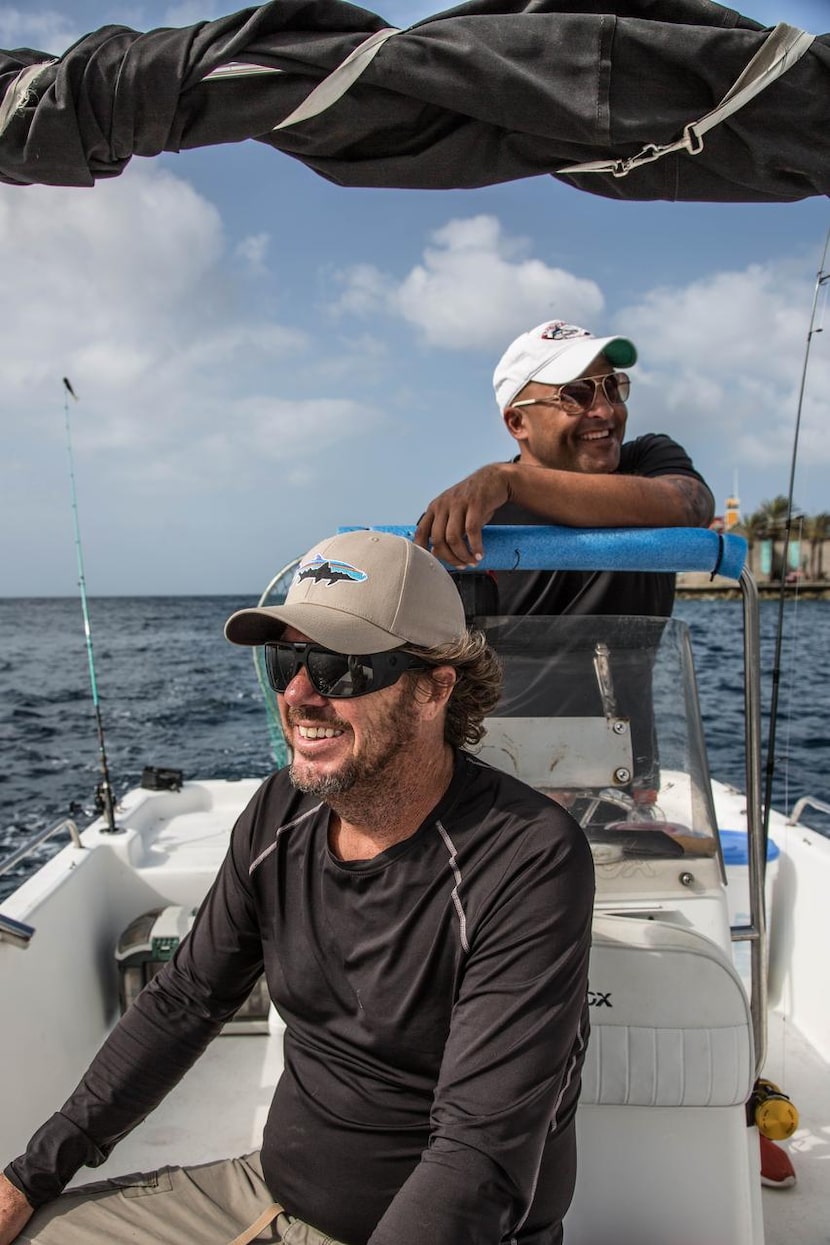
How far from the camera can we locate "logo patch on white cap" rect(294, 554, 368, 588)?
1622mm

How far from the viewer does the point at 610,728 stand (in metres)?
2.03

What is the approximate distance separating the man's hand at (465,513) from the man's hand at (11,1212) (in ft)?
4.66

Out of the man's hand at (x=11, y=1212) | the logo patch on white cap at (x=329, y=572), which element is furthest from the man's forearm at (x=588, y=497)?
the man's hand at (x=11, y=1212)

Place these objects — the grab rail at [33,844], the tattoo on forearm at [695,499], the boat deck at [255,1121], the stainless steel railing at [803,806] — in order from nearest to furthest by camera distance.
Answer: the tattoo on forearm at [695,499], the boat deck at [255,1121], the grab rail at [33,844], the stainless steel railing at [803,806]

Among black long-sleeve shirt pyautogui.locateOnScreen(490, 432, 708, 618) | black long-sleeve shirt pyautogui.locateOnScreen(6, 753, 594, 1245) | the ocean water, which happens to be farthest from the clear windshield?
the ocean water

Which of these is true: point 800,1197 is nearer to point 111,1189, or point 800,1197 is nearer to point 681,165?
point 111,1189

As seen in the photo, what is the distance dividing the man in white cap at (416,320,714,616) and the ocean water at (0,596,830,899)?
751 mm

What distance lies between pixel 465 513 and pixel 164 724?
1504 centimetres

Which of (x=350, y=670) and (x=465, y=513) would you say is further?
(x=465, y=513)

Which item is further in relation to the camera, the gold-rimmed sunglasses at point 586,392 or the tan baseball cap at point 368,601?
the gold-rimmed sunglasses at point 586,392

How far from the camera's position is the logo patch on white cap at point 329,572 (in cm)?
162

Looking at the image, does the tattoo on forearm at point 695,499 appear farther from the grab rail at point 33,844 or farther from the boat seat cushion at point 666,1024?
the grab rail at point 33,844

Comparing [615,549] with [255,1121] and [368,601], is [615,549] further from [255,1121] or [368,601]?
[255,1121]

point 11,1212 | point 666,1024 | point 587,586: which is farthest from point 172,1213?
point 587,586
